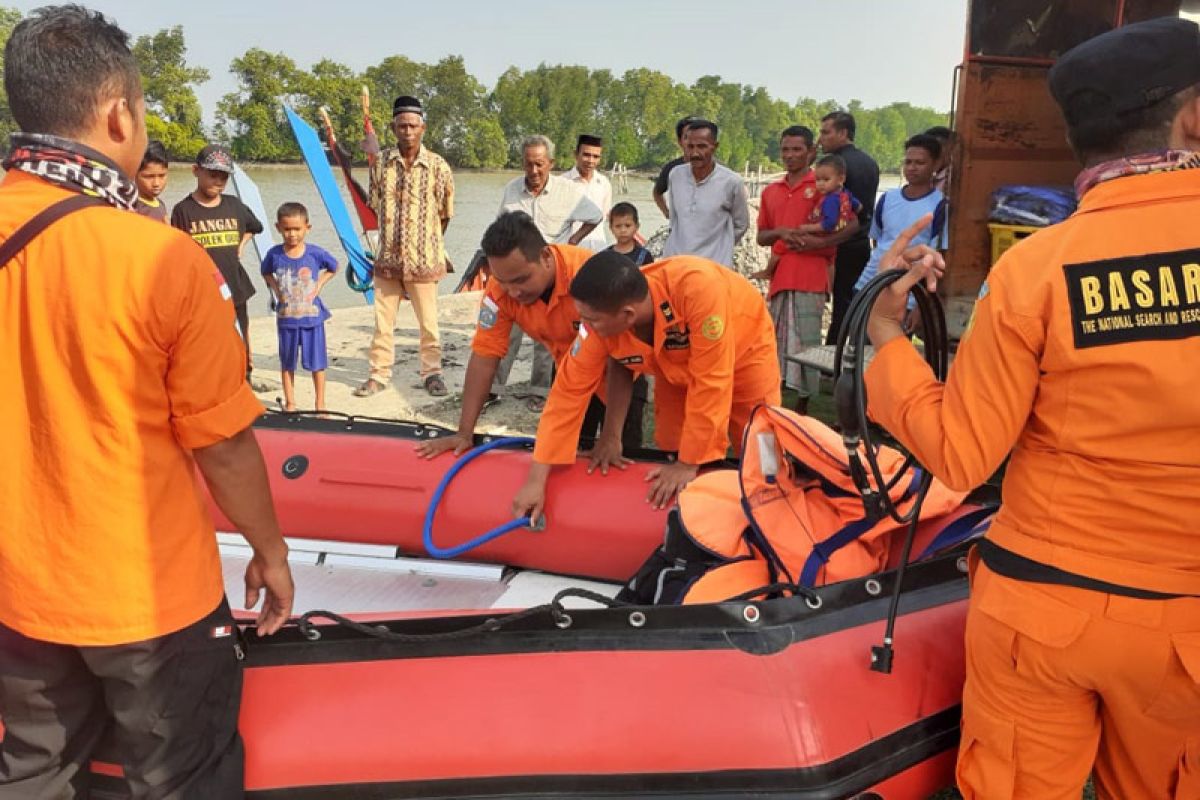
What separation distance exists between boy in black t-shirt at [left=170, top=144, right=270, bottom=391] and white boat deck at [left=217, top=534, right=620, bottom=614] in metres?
2.10

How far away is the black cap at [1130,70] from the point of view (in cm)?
111

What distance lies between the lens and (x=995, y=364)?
3.88ft

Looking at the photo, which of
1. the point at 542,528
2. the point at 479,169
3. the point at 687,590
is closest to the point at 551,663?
the point at 687,590

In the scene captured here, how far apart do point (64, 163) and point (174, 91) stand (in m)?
47.9

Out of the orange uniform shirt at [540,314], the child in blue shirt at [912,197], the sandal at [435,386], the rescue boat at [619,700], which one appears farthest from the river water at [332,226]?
the rescue boat at [619,700]

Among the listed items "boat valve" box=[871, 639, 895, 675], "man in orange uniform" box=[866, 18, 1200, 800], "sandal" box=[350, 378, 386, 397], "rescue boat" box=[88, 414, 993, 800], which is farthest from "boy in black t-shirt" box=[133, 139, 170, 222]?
"man in orange uniform" box=[866, 18, 1200, 800]

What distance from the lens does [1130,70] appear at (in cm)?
112

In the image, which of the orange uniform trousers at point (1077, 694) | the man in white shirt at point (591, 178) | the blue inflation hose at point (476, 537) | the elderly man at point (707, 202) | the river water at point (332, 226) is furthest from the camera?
the river water at point (332, 226)

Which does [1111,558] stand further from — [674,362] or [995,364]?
[674,362]

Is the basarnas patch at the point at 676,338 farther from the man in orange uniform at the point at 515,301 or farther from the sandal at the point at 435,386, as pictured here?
the sandal at the point at 435,386

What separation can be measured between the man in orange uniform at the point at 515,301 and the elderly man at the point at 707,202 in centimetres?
184

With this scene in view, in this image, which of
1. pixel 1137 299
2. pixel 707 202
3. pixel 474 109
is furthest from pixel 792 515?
pixel 474 109

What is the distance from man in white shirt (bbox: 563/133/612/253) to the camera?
530 centimetres

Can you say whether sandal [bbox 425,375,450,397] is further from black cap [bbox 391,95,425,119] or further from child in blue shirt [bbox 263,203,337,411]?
black cap [bbox 391,95,425,119]
